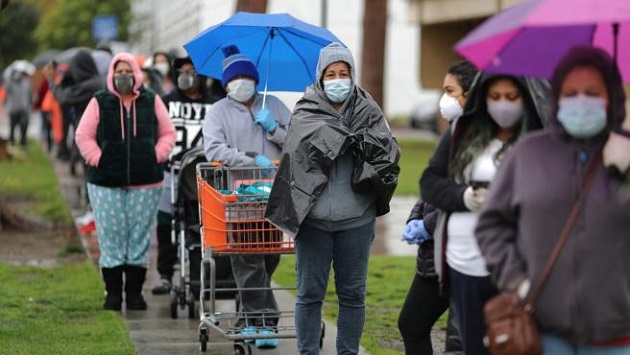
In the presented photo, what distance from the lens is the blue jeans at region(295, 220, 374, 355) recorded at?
7566mm

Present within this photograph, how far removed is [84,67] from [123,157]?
14.5ft

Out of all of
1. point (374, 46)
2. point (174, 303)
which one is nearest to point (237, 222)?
point (174, 303)

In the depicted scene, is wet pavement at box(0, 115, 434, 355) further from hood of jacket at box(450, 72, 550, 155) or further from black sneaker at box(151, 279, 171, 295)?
hood of jacket at box(450, 72, 550, 155)

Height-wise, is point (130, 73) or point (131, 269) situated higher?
point (130, 73)

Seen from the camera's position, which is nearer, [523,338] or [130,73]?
[523,338]

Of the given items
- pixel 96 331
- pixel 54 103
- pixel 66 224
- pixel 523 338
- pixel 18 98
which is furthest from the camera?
pixel 18 98

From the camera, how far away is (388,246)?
50.6 ft

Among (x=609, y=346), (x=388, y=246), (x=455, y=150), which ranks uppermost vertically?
(x=455, y=150)

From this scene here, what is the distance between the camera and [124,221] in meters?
10.5

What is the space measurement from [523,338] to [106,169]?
5.96 m

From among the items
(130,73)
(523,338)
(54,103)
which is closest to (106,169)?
(130,73)

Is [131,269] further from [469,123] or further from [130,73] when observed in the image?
[469,123]

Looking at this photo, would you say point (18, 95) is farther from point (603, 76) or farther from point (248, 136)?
point (603, 76)

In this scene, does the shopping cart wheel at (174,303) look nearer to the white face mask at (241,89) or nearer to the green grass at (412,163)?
the white face mask at (241,89)
